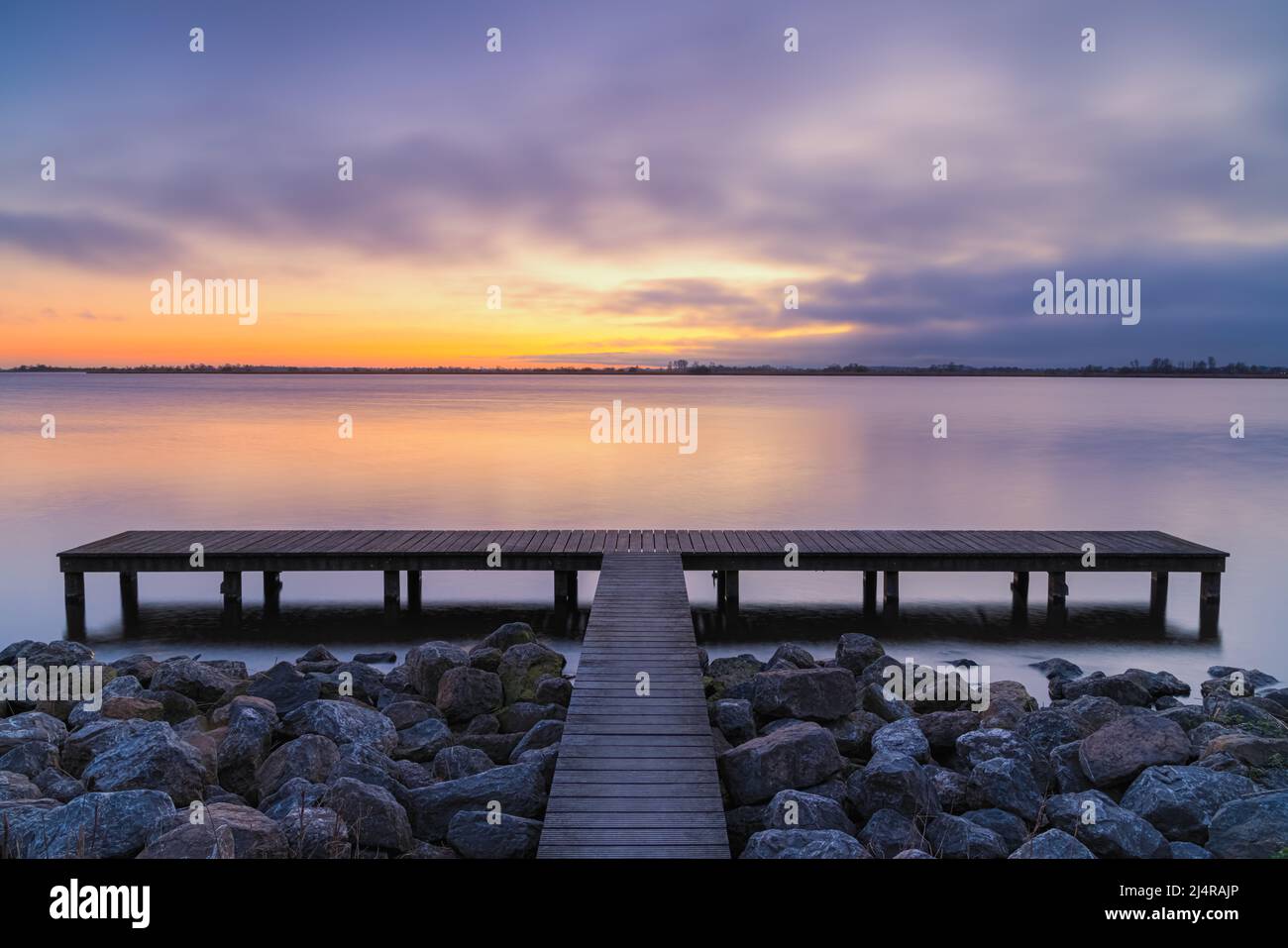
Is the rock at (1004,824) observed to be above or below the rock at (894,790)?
below

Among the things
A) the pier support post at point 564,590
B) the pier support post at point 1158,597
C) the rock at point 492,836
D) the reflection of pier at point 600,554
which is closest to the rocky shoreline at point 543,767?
the rock at point 492,836

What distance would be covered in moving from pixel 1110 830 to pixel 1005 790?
850mm

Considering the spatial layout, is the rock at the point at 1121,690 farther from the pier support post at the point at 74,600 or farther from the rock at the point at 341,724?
the pier support post at the point at 74,600

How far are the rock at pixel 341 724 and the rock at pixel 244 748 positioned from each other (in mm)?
226

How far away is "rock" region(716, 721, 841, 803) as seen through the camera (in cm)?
652

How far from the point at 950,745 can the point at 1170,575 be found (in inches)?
468

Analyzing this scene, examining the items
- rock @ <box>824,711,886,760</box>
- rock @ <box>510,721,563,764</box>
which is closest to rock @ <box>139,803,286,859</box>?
rock @ <box>510,721,563,764</box>

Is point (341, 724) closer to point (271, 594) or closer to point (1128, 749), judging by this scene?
point (1128, 749)

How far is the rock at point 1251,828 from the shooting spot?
18.4 feet

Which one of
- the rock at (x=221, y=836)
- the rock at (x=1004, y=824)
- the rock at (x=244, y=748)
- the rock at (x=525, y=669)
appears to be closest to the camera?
the rock at (x=221, y=836)

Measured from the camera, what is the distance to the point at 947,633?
13.9 metres

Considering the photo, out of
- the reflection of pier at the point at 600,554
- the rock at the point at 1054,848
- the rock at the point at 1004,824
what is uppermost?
the reflection of pier at the point at 600,554
